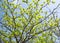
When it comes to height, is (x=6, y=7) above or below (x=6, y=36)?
above

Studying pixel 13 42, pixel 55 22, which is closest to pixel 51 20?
pixel 55 22

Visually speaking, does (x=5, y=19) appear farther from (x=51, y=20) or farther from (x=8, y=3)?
(x=51, y=20)

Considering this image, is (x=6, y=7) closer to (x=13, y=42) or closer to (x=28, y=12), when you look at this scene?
(x=28, y=12)

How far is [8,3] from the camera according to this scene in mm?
10734

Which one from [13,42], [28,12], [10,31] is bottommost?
[13,42]

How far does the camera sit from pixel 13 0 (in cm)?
1066

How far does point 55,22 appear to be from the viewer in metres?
10.9

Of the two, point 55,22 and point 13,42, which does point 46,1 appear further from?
point 13,42

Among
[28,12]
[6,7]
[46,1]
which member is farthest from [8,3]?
[46,1]

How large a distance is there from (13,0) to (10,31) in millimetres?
1674

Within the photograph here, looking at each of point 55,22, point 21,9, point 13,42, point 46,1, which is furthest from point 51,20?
point 13,42

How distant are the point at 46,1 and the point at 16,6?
1.69 metres

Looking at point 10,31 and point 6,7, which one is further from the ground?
point 6,7

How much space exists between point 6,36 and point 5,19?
0.94 m
